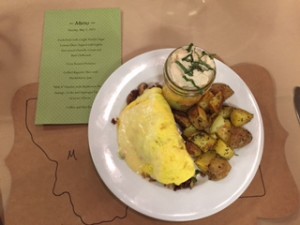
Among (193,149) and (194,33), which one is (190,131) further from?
(194,33)

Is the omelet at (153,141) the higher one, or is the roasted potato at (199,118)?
the roasted potato at (199,118)

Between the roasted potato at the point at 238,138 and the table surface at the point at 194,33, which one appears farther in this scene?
the table surface at the point at 194,33

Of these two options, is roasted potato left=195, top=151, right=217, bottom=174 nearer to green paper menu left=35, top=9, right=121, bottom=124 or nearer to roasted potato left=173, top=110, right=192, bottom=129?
roasted potato left=173, top=110, right=192, bottom=129

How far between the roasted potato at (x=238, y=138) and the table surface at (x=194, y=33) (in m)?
0.19

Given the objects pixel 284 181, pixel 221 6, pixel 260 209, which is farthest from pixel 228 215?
pixel 221 6

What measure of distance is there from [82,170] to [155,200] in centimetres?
23

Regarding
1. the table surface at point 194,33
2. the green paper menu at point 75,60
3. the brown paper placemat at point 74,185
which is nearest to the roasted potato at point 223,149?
the brown paper placemat at point 74,185

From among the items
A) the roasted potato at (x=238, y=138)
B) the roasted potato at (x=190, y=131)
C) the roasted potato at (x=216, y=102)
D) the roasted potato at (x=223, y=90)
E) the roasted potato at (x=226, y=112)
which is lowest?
the roasted potato at (x=190, y=131)

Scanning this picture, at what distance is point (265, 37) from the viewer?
3.34ft

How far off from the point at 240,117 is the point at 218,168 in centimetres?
15

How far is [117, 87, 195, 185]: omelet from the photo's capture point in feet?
2.46

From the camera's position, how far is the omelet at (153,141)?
749 millimetres

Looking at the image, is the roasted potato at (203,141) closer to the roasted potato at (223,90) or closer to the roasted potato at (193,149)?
the roasted potato at (193,149)

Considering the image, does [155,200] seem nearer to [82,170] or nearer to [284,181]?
[82,170]
